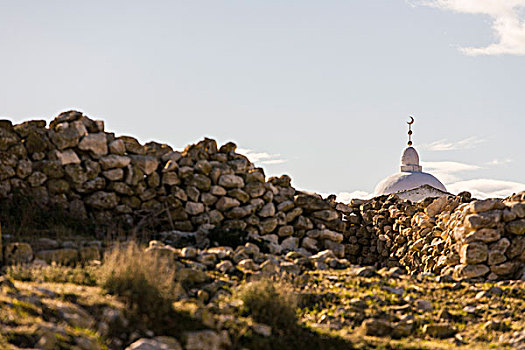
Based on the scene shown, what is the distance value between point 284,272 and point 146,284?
288cm

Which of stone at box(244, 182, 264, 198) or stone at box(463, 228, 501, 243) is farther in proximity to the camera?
stone at box(244, 182, 264, 198)

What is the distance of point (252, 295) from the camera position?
7.74 m

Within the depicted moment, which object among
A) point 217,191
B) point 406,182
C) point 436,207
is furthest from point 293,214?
Answer: point 406,182

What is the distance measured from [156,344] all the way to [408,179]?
92.5 ft

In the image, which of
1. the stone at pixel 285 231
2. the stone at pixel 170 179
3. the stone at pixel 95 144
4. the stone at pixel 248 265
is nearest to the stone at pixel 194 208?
the stone at pixel 170 179

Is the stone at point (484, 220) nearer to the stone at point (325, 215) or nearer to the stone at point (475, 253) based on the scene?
the stone at point (475, 253)

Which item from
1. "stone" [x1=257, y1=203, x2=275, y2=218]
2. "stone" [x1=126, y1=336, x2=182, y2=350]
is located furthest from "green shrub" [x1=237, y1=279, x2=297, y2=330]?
"stone" [x1=257, y1=203, x2=275, y2=218]

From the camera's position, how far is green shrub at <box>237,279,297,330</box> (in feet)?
24.6

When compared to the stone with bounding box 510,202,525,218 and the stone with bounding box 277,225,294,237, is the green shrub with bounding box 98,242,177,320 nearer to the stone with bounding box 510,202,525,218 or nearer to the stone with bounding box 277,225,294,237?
the stone with bounding box 277,225,294,237

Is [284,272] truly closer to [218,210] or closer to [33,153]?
[218,210]

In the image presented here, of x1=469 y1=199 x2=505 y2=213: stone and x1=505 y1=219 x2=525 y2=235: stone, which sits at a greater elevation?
x1=469 y1=199 x2=505 y2=213: stone

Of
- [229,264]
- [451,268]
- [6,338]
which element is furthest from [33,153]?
[451,268]

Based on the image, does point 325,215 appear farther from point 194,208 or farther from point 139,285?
point 139,285

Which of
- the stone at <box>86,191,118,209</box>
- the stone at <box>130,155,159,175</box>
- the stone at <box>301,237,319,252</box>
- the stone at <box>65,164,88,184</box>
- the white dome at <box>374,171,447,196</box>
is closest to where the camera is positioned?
the stone at <box>65,164,88,184</box>
